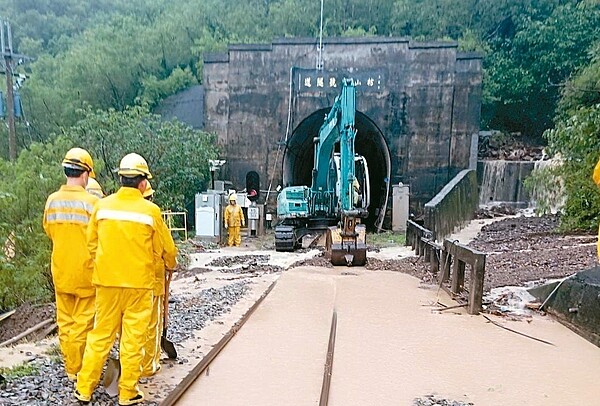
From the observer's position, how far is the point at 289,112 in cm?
2209

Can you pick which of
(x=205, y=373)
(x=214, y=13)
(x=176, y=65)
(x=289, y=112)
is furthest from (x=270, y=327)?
(x=214, y=13)

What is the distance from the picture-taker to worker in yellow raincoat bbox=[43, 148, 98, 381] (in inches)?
153

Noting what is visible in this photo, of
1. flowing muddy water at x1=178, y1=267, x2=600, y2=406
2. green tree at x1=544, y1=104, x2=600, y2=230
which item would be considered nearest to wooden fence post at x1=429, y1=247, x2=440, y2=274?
flowing muddy water at x1=178, y1=267, x2=600, y2=406

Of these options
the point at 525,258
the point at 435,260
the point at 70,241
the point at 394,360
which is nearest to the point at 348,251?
the point at 435,260

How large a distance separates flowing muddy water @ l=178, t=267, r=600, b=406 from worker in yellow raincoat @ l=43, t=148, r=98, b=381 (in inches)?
37.2

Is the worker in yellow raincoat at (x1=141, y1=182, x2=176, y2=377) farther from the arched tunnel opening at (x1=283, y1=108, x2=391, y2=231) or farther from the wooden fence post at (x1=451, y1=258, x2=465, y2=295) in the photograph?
the arched tunnel opening at (x1=283, y1=108, x2=391, y2=231)

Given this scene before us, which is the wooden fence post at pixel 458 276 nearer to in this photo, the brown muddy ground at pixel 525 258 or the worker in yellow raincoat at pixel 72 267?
the brown muddy ground at pixel 525 258

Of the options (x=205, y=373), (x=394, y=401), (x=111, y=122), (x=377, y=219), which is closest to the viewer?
(x=394, y=401)

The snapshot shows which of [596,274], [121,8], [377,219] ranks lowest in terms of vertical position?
[377,219]

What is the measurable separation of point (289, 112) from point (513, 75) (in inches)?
608

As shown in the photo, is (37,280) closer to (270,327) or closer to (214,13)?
(270,327)

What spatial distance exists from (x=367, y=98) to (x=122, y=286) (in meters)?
19.3

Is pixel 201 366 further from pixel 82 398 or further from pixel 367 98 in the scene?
pixel 367 98

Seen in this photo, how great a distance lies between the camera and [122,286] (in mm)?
3547
